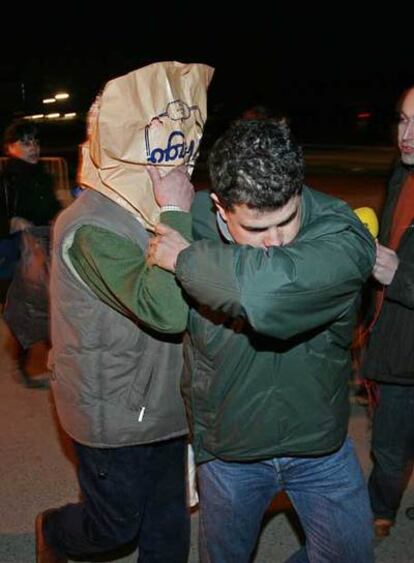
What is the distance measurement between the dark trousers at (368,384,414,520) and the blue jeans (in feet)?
2.69

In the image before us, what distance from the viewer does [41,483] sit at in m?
3.87

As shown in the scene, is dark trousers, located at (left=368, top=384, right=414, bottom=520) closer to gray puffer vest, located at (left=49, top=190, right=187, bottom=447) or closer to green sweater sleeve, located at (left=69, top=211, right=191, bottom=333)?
gray puffer vest, located at (left=49, top=190, right=187, bottom=447)

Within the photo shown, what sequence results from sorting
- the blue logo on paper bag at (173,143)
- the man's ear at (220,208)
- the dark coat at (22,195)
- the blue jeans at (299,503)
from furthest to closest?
the dark coat at (22,195)
the blue logo on paper bag at (173,143)
the blue jeans at (299,503)
the man's ear at (220,208)

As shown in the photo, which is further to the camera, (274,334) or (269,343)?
(269,343)

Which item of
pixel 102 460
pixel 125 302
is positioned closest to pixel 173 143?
pixel 125 302

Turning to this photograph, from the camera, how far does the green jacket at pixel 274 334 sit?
73.9 inches

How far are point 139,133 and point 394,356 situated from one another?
132 cm

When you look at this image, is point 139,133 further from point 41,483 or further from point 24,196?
point 24,196

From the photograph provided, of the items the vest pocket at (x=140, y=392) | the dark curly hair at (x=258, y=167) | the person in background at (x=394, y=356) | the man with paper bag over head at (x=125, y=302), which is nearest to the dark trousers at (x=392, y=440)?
the person in background at (x=394, y=356)

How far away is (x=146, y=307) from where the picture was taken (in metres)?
2.16

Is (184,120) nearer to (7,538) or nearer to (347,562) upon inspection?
(347,562)

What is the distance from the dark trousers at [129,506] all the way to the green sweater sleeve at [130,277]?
532 millimetres

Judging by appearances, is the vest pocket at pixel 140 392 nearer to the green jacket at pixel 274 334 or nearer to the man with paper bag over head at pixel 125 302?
the man with paper bag over head at pixel 125 302

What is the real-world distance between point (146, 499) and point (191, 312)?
84 centimetres
